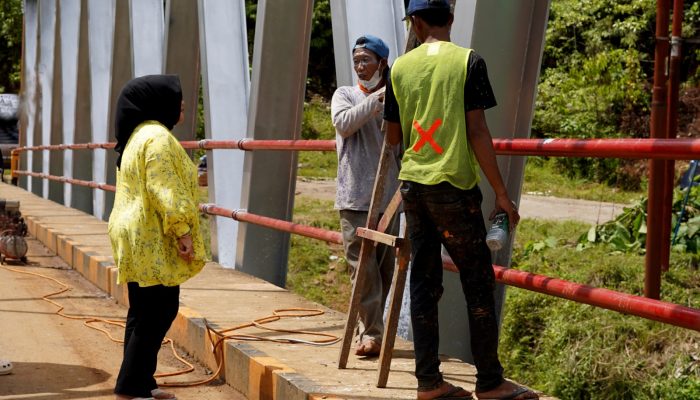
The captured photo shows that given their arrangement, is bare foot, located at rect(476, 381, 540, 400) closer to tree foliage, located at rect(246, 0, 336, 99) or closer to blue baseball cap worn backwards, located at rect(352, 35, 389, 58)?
blue baseball cap worn backwards, located at rect(352, 35, 389, 58)

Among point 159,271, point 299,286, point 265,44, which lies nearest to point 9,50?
point 299,286

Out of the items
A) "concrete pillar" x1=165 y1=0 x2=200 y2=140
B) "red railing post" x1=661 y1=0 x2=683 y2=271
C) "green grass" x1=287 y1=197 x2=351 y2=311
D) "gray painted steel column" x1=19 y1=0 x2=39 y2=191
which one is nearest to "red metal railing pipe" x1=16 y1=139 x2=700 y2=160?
"red railing post" x1=661 y1=0 x2=683 y2=271

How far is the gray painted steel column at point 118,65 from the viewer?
13.9 meters

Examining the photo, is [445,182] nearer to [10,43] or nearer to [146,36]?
[146,36]

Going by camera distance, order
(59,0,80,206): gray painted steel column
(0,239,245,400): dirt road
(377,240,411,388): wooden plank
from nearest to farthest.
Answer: (377,240,411,388): wooden plank, (0,239,245,400): dirt road, (59,0,80,206): gray painted steel column

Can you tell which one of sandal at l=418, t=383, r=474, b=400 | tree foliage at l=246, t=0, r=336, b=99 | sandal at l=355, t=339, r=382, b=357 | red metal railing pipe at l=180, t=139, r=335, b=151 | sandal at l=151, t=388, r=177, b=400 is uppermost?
tree foliage at l=246, t=0, r=336, b=99

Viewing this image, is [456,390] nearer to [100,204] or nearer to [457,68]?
[457,68]

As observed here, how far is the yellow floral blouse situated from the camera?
181 inches

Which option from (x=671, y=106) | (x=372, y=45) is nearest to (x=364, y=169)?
(x=372, y=45)

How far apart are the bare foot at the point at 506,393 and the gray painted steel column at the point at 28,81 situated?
20652mm

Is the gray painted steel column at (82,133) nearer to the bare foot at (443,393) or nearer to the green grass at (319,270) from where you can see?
the green grass at (319,270)

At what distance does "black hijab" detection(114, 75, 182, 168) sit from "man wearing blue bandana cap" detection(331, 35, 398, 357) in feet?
2.47

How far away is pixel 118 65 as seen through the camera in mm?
14102

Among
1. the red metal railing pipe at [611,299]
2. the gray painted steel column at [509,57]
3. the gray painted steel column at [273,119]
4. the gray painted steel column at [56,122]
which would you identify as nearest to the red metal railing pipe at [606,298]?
the red metal railing pipe at [611,299]
